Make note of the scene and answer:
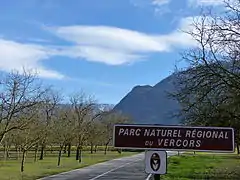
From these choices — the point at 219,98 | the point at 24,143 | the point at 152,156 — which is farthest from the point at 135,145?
the point at 24,143

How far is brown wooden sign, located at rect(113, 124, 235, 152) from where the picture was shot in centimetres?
672

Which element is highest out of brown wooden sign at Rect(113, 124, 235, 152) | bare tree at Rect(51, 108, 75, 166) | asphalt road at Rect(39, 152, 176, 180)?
bare tree at Rect(51, 108, 75, 166)

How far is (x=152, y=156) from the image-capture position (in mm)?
7016

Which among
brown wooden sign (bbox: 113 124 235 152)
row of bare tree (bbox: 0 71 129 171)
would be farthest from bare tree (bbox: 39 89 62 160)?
brown wooden sign (bbox: 113 124 235 152)

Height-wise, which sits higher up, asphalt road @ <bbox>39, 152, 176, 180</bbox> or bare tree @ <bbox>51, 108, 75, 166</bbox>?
bare tree @ <bbox>51, 108, 75, 166</bbox>

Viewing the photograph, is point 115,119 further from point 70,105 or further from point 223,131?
point 223,131

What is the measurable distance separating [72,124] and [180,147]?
5357 centimetres

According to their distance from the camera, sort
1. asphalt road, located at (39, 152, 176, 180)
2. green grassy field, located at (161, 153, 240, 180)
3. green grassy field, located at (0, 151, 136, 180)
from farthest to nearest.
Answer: green grassy field, located at (161, 153, 240, 180)
green grassy field, located at (0, 151, 136, 180)
asphalt road, located at (39, 152, 176, 180)

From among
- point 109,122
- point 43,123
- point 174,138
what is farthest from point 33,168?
point 109,122

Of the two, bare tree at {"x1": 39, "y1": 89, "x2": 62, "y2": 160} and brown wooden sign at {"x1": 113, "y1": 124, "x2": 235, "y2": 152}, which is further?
bare tree at {"x1": 39, "y1": 89, "x2": 62, "y2": 160}

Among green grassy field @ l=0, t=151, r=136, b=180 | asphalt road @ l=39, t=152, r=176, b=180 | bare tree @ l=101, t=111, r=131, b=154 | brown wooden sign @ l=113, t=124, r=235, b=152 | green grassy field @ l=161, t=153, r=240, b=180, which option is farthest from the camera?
bare tree @ l=101, t=111, r=131, b=154

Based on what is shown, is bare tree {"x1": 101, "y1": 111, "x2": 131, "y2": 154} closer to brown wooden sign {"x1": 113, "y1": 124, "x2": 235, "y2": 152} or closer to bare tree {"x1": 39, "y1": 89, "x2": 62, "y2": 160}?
bare tree {"x1": 39, "y1": 89, "x2": 62, "y2": 160}

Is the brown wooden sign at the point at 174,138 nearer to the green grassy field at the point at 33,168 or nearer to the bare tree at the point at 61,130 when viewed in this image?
the green grassy field at the point at 33,168

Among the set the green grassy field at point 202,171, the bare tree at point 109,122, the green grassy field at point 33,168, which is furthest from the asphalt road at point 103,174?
the bare tree at point 109,122
